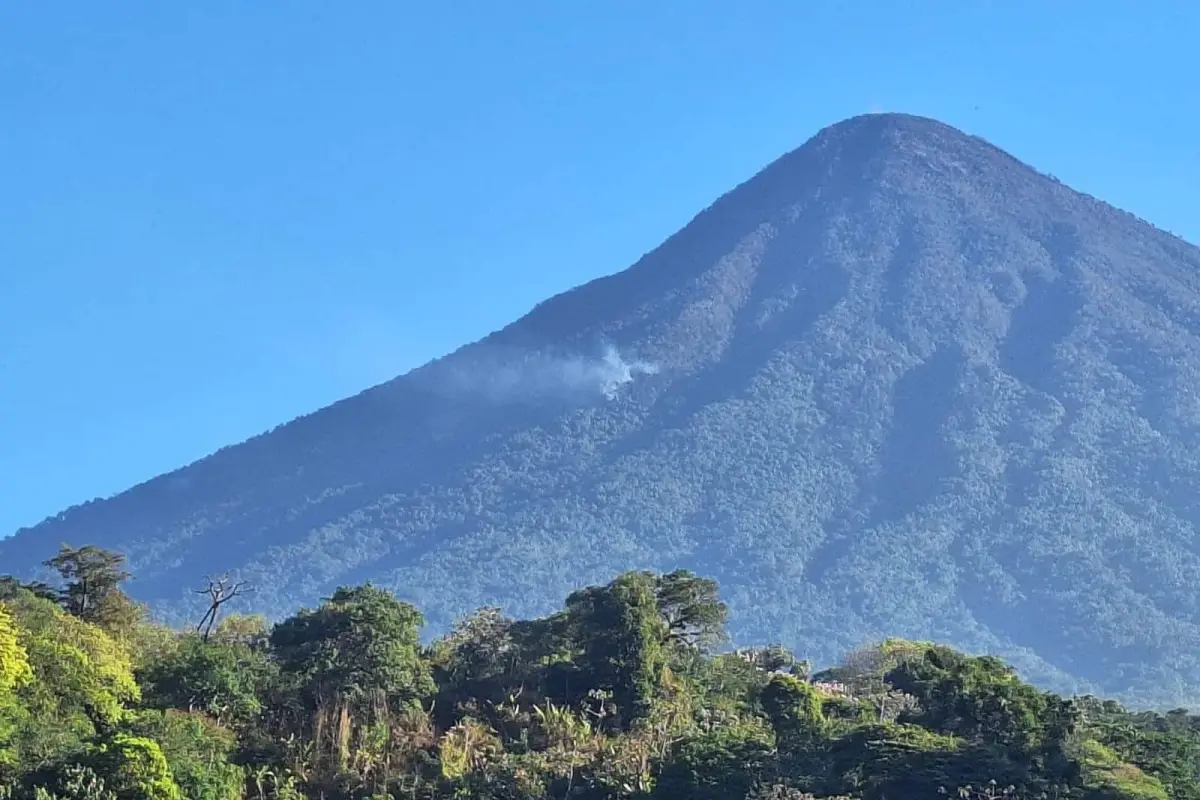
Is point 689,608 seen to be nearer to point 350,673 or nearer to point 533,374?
point 350,673

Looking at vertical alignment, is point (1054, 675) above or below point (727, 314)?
below

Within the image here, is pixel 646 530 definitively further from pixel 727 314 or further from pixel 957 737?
pixel 957 737

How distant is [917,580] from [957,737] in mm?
68438

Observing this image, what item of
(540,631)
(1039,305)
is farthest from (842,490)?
(540,631)

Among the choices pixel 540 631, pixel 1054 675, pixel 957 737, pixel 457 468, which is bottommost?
pixel 1054 675

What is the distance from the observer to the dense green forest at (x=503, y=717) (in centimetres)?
Result: 2273

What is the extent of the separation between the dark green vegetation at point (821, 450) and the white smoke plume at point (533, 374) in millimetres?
369

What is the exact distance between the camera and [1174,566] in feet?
289

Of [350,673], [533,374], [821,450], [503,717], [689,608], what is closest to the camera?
[350,673]

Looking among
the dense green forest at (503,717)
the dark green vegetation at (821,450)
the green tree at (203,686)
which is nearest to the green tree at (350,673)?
the dense green forest at (503,717)

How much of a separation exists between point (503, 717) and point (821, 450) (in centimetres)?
8529

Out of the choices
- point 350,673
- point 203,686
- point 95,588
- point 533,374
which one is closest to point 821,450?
point 533,374

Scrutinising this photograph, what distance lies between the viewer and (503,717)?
28.1 m

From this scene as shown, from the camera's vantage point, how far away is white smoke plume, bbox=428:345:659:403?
129m
